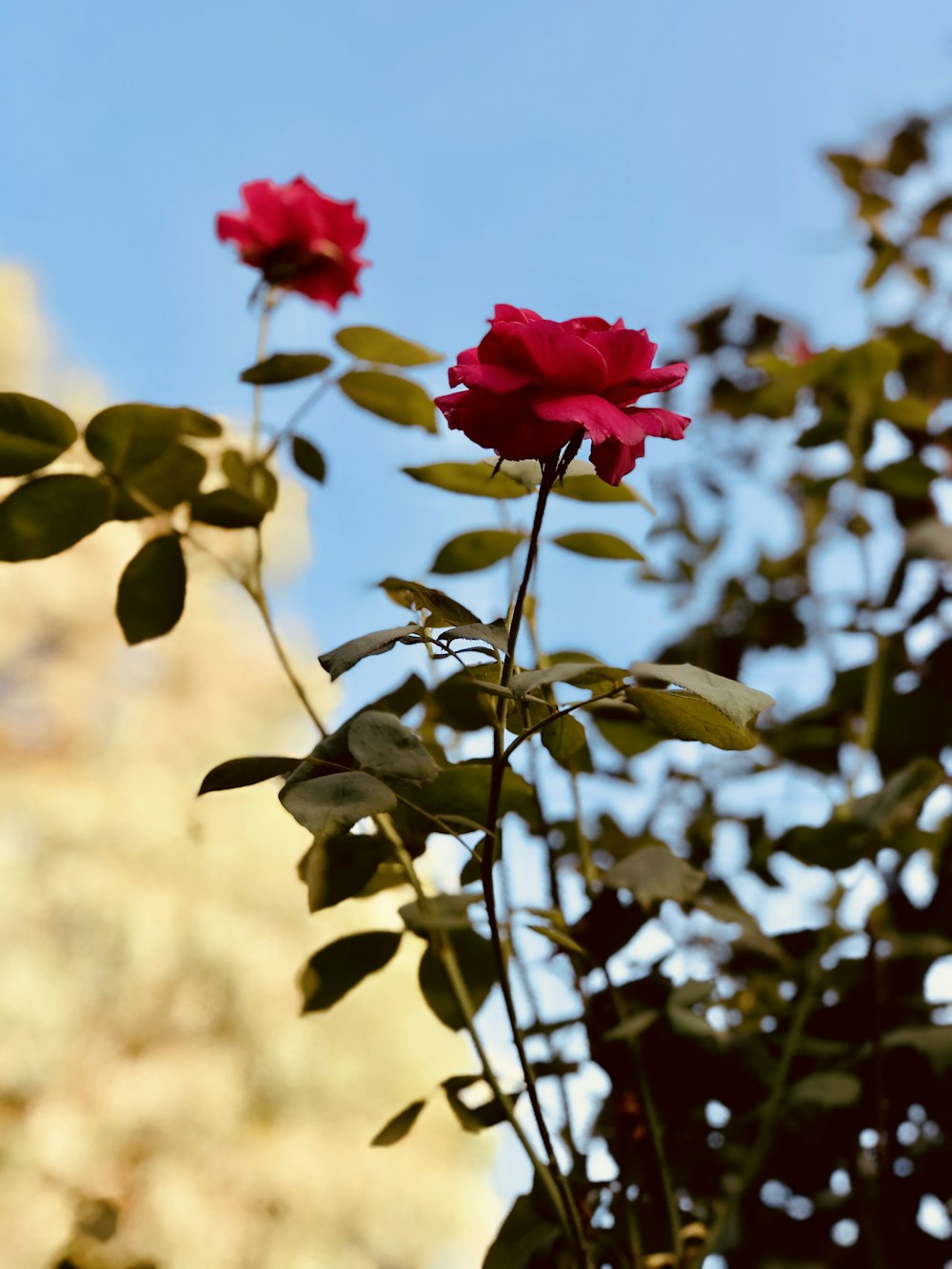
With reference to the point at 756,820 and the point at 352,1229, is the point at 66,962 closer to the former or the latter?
the point at 352,1229

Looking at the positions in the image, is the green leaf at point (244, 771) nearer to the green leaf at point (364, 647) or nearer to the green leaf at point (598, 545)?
the green leaf at point (364, 647)

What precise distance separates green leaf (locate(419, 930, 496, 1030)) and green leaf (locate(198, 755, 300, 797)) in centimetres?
24

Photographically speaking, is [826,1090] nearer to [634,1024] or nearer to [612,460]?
[634,1024]

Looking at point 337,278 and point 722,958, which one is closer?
point 337,278

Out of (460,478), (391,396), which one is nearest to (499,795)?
(460,478)

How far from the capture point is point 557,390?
394 millimetres

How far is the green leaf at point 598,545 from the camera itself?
666 mm

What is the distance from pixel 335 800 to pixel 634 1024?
34cm

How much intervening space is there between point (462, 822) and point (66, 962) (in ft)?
12.1

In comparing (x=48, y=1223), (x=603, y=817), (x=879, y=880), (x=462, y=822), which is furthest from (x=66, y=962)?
(x=462, y=822)

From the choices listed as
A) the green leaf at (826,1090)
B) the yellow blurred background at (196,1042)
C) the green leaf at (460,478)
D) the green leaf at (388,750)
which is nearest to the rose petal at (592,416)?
the green leaf at (388,750)

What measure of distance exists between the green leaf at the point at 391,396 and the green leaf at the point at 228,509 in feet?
0.33

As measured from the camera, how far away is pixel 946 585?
103 cm

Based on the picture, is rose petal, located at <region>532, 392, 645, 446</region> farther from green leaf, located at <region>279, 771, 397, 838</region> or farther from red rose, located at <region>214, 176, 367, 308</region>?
red rose, located at <region>214, 176, 367, 308</region>
